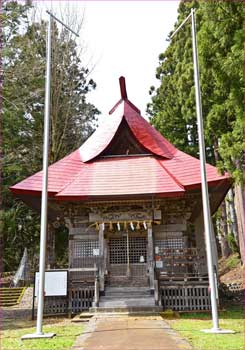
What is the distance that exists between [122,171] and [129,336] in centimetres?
797

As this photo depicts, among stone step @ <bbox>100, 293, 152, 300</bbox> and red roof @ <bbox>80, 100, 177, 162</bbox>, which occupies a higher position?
red roof @ <bbox>80, 100, 177, 162</bbox>

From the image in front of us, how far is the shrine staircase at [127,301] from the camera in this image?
11.9m

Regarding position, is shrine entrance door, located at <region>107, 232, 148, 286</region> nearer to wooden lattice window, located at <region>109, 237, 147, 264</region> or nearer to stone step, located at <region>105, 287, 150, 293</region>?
wooden lattice window, located at <region>109, 237, 147, 264</region>

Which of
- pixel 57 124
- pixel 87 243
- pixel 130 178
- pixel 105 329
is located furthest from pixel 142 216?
pixel 57 124

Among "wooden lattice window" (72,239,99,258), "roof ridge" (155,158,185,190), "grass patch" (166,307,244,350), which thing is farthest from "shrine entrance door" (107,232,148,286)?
"grass patch" (166,307,244,350)

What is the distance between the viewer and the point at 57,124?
23.0m

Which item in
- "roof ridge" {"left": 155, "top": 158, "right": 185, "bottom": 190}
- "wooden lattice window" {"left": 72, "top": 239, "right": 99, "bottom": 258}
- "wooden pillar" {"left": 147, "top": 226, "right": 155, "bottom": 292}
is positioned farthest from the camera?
"wooden lattice window" {"left": 72, "top": 239, "right": 99, "bottom": 258}

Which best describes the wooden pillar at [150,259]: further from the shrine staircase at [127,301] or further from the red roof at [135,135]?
the red roof at [135,135]

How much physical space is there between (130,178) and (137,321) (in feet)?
18.4

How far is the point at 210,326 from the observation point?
9.69 m

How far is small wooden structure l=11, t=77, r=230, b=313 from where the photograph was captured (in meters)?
13.3

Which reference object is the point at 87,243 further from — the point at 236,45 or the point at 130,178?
the point at 236,45

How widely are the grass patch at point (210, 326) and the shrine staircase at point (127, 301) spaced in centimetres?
108

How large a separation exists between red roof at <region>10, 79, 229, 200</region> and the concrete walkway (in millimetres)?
4639
